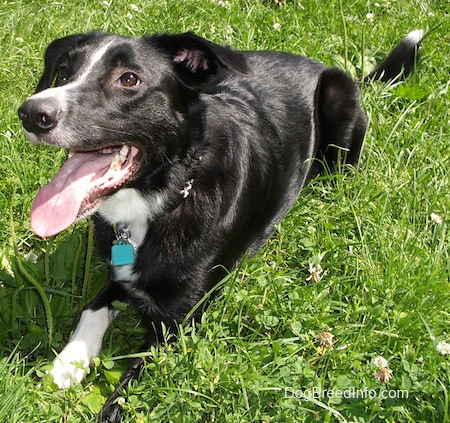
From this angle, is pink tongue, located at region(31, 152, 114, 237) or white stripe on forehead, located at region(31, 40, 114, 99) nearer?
white stripe on forehead, located at region(31, 40, 114, 99)

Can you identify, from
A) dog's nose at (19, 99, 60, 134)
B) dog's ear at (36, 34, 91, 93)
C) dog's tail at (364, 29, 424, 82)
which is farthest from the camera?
dog's tail at (364, 29, 424, 82)

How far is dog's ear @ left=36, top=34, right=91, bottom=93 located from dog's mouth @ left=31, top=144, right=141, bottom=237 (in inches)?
14.8

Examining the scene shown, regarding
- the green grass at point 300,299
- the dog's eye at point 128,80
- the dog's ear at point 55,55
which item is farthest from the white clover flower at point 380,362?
the dog's ear at point 55,55

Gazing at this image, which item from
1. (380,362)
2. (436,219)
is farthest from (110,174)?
(436,219)

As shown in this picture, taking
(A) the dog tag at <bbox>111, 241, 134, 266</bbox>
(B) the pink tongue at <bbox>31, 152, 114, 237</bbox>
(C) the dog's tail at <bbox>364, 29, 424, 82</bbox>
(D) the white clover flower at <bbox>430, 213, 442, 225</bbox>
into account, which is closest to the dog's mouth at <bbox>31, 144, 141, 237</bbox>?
(B) the pink tongue at <bbox>31, 152, 114, 237</bbox>

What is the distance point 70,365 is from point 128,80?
1.20 metres

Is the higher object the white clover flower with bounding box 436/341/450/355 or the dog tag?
the dog tag

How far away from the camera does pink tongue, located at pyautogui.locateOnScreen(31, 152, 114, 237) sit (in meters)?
2.43

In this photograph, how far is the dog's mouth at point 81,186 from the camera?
7.93 ft

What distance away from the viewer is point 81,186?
245 centimetres

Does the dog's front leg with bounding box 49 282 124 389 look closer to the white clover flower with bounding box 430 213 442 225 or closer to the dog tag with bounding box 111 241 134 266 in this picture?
the dog tag with bounding box 111 241 134 266

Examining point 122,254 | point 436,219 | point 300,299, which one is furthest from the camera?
point 436,219

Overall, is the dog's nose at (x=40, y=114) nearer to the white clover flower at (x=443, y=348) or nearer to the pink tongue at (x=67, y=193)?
the pink tongue at (x=67, y=193)

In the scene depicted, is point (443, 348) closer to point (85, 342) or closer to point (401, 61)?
point (85, 342)
